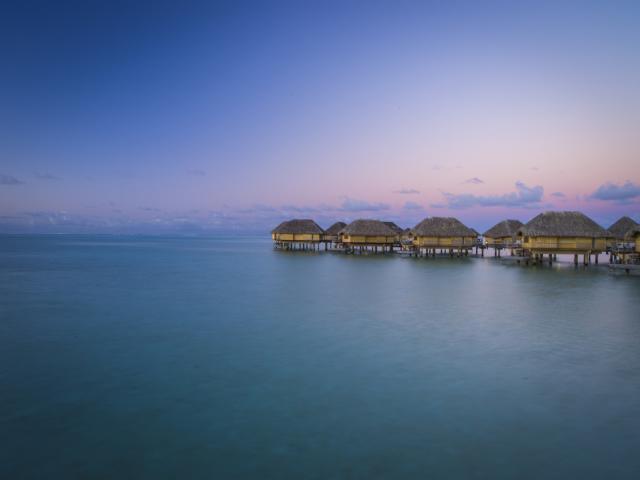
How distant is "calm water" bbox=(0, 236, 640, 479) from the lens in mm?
4871

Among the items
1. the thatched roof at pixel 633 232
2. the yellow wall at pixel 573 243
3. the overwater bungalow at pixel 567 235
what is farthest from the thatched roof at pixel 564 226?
the thatched roof at pixel 633 232

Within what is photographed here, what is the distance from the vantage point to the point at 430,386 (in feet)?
23.8

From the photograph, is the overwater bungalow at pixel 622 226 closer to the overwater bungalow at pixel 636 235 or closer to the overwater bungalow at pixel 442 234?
the overwater bungalow at pixel 636 235

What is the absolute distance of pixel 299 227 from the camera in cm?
4519

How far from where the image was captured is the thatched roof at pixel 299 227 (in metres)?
44.7

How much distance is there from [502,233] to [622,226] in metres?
8.94

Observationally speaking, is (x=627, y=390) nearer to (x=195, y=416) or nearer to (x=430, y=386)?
(x=430, y=386)

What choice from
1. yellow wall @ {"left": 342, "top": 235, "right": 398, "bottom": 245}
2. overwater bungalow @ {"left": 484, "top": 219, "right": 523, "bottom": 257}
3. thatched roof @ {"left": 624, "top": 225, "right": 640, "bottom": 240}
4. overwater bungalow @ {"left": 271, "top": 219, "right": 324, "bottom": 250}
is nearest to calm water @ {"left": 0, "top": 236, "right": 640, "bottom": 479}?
thatched roof @ {"left": 624, "top": 225, "right": 640, "bottom": 240}

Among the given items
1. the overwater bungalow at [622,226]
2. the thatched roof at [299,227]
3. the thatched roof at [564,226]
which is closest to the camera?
the thatched roof at [564,226]

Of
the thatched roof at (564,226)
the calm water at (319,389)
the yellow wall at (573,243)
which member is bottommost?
the calm water at (319,389)

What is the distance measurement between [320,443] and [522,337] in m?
7.37

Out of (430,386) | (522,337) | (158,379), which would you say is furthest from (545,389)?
(158,379)

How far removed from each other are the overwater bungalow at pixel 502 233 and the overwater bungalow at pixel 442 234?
2851 mm

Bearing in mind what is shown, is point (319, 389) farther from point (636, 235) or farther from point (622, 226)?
point (622, 226)
